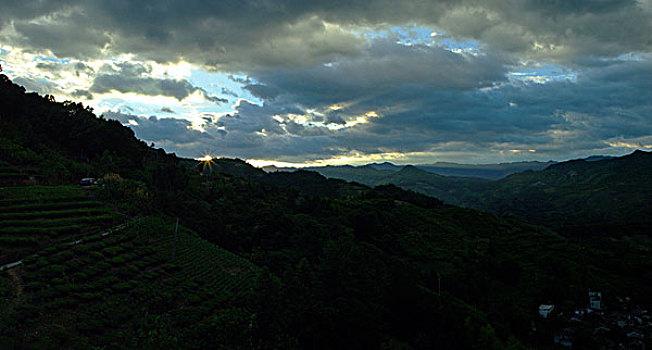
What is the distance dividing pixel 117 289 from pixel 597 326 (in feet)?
317

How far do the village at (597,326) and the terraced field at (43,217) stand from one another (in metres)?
92.0

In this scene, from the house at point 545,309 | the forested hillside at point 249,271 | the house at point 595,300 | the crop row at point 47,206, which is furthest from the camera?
the house at point 595,300

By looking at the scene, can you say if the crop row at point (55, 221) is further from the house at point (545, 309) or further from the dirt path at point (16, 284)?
the house at point (545, 309)

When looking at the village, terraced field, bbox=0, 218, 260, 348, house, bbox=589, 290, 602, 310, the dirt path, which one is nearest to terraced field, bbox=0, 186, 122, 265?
terraced field, bbox=0, 218, 260, 348

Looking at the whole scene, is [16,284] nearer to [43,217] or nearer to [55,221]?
[55,221]

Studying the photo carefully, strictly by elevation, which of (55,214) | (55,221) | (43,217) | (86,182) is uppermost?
(86,182)

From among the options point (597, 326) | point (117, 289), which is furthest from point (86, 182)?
point (597, 326)

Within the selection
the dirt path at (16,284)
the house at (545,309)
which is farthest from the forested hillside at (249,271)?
the house at (545,309)

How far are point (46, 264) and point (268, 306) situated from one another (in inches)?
1173

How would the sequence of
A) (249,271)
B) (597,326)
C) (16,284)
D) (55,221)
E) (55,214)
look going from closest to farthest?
(16,284), (55,221), (55,214), (249,271), (597,326)

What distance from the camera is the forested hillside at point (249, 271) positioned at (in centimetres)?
3912

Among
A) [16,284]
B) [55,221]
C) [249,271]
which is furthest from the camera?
[249,271]

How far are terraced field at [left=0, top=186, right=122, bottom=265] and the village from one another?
9198 cm

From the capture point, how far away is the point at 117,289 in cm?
4659
